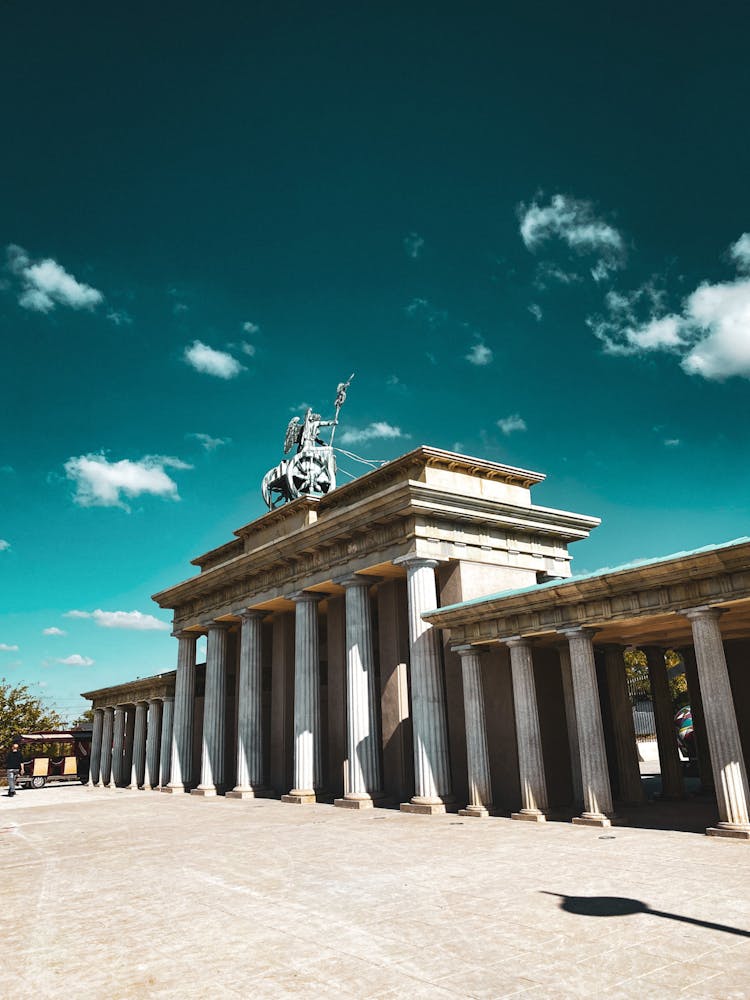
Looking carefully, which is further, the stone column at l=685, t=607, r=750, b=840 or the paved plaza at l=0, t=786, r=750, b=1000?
the stone column at l=685, t=607, r=750, b=840

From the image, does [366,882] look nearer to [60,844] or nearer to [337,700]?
[60,844]

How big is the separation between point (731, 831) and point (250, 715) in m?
22.6

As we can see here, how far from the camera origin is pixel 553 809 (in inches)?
802

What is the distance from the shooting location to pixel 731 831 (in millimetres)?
14430

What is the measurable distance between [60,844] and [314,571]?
43.9 feet

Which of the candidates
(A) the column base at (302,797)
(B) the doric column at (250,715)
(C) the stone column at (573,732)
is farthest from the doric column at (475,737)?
(B) the doric column at (250,715)

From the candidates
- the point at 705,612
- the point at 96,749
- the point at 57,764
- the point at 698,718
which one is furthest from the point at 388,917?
the point at 57,764

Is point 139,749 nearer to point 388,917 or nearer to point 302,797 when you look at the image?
point 302,797

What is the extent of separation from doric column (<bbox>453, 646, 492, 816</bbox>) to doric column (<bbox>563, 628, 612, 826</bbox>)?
3.39 meters

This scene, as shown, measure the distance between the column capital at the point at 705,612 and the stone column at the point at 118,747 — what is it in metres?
44.3

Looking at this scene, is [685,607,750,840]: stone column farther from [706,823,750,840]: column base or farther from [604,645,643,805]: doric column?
[604,645,643,805]: doric column

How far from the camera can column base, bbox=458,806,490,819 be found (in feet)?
67.6

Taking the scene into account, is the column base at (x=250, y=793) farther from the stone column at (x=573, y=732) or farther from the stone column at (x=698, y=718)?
the stone column at (x=698, y=718)

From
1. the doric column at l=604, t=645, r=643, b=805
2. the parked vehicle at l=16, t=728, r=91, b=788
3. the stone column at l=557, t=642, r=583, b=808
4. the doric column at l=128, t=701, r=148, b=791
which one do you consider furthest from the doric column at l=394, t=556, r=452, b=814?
the parked vehicle at l=16, t=728, r=91, b=788
